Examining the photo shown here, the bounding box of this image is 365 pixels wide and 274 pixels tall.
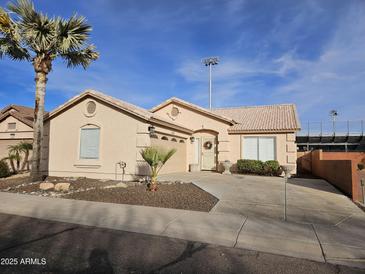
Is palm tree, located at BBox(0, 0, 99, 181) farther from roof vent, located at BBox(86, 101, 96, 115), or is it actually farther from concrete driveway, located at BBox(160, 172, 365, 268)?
concrete driveway, located at BBox(160, 172, 365, 268)

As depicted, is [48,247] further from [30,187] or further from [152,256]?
[30,187]

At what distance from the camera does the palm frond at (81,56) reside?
13250 mm

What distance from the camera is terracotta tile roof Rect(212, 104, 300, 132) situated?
18078 mm

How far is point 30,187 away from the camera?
37.0 feet

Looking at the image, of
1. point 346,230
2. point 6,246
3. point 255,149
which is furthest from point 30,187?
point 255,149

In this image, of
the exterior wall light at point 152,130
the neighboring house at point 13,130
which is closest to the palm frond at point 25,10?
the exterior wall light at point 152,130

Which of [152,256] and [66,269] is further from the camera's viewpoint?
[152,256]

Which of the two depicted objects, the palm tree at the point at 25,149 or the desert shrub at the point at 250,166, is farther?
the palm tree at the point at 25,149

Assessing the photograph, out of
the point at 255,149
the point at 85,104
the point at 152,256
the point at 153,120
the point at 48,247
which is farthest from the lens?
the point at 255,149

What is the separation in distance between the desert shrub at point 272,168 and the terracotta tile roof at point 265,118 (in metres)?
2.37

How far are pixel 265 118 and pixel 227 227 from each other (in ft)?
51.7

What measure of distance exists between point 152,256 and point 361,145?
54.3 metres

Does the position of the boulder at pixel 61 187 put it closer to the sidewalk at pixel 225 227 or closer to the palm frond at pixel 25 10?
the sidewalk at pixel 225 227

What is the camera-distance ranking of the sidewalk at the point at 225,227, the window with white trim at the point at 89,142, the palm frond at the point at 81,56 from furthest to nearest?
the window with white trim at the point at 89,142
the palm frond at the point at 81,56
the sidewalk at the point at 225,227
